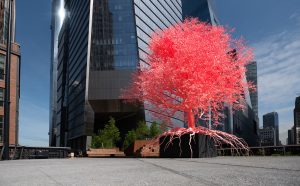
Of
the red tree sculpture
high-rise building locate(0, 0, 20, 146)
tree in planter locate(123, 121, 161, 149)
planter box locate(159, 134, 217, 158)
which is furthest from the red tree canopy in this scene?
tree in planter locate(123, 121, 161, 149)

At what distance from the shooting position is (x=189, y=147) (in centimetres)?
1330

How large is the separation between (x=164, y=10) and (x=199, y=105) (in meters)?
105

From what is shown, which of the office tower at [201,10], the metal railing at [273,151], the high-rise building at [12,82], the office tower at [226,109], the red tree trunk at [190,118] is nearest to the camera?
the red tree trunk at [190,118]

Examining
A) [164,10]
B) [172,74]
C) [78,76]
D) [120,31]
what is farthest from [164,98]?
[164,10]

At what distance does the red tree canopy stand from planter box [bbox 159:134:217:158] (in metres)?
1.34

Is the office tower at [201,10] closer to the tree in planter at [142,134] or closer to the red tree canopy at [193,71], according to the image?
the tree in planter at [142,134]

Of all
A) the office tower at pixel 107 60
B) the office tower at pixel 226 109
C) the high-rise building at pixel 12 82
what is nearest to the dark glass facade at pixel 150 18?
the office tower at pixel 107 60

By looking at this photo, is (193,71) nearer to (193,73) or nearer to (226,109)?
(193,73)

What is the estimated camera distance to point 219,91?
1417 cm

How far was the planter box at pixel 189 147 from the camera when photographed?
43.2ft

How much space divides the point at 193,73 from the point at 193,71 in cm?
9

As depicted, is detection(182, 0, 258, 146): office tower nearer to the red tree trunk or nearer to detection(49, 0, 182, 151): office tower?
detection(49, 0, 182, 151): office tower

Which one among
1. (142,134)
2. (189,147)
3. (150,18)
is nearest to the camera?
(189,147)

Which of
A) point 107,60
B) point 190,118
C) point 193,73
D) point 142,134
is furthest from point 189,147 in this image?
point 107,60
